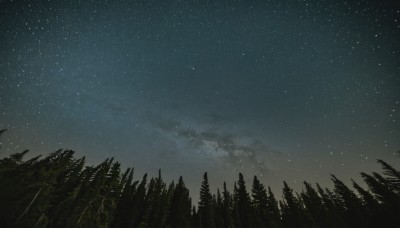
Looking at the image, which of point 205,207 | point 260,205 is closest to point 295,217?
point 260,205

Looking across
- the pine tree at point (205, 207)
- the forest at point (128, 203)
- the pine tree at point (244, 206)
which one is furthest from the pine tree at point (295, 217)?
the pine tree at point (205, 207)

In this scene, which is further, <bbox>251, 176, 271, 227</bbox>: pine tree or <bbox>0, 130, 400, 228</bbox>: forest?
<bbox>251, 176, 271, 227</bbox>: pine tree

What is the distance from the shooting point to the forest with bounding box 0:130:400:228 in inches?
1567

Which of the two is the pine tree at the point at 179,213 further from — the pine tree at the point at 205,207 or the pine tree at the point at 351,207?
the pine tree at the point at 351,207

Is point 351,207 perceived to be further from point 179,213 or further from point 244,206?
point 179,213

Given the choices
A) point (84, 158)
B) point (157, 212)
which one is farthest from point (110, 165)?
point (157, 212)

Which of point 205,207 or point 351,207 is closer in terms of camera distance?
point 351,207

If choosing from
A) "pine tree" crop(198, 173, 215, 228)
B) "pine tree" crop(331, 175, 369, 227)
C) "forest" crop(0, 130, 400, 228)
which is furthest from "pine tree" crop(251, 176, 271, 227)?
"pine tree" crop(331, 175, 369, 227)

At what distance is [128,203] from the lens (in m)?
66.4

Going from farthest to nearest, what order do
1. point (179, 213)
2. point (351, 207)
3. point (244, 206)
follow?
point (244, 206) → point (179, 213) → point (351, 207)

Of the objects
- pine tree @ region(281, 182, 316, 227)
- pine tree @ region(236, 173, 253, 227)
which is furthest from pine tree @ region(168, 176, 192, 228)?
pine tree @ region(281, 182, 316, 227)

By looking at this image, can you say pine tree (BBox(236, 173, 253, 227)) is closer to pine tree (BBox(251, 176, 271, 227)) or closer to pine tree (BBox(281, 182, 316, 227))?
pine tree (BBox(251, 176, 271, 227))

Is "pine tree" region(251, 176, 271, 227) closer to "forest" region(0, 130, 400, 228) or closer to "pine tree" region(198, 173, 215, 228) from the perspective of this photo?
"forest" region(0, 130, 400, 228)

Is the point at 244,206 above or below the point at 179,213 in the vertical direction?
above
